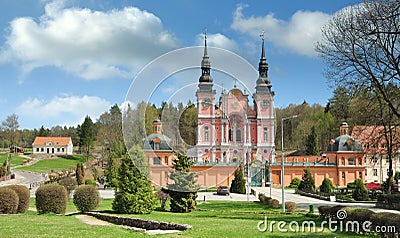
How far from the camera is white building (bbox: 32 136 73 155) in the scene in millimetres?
113438

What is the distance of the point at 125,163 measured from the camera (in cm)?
2408

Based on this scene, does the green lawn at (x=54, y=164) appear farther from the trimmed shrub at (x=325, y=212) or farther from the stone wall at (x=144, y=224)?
the trimmed shrub at (x=325, y=212)

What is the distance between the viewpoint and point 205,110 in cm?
1214

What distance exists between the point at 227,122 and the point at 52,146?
359ft

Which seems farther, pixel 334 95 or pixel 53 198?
pixel 334 95

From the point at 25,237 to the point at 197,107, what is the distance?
6.20m

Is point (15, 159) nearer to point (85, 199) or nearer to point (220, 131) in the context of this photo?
point (85, 199)

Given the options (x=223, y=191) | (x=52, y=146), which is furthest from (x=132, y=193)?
(x=52, y=146)

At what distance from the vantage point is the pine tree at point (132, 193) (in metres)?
23.1

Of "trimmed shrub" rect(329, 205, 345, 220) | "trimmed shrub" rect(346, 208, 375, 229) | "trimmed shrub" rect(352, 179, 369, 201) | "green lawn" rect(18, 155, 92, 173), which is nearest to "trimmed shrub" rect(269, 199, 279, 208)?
"trimmed shrub" rect(352, 179, 369, 201)

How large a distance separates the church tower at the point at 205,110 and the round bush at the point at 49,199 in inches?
444

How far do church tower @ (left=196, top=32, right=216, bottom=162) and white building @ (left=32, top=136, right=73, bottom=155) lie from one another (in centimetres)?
10654

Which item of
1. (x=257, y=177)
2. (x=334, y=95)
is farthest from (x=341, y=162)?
(x=334, y=95)

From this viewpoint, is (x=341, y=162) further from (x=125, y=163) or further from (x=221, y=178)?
(x=221, y=178)
